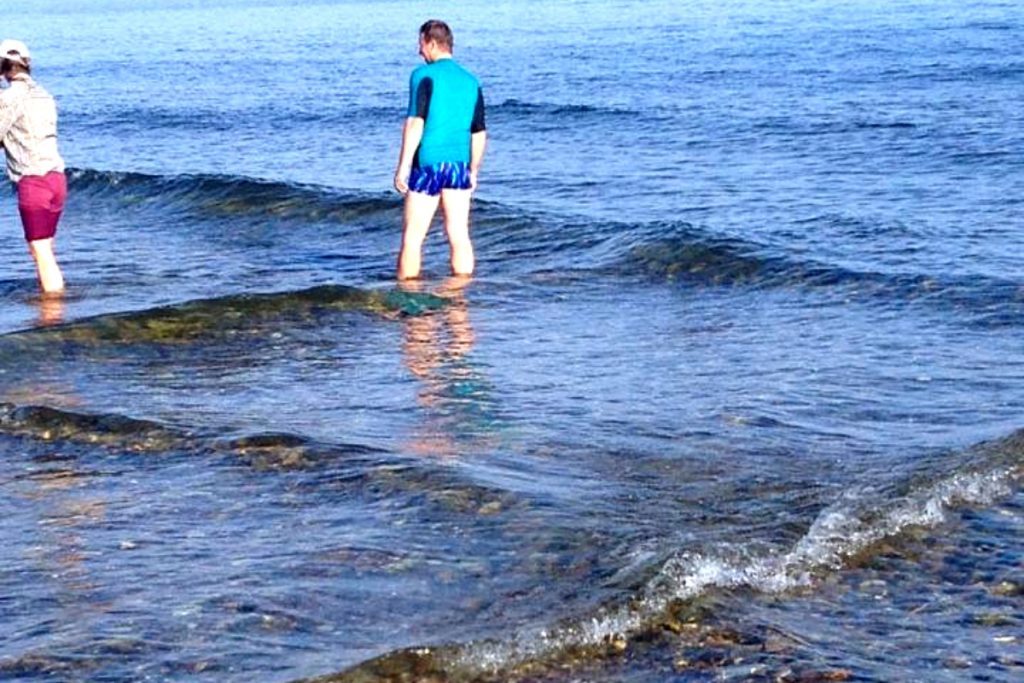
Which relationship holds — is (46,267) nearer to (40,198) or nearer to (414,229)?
(40,198)

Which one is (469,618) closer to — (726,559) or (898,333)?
(726,559)

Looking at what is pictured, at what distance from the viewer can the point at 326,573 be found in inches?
245

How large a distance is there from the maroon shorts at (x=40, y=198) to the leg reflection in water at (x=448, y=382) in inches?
96.6

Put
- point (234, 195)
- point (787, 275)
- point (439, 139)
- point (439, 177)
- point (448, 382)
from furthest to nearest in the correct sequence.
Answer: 1. point (234, 195)
2. point (787, 275)
3. point (439, 177)
4. point (439, 139)
5. point (448, 382)

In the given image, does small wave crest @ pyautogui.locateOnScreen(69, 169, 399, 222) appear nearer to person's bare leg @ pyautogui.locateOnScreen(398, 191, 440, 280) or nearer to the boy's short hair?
person's bare leg @ pyautogui.locateOnScreen(398, 191, 440, 280)

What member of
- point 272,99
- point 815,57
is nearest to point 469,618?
point 272,99

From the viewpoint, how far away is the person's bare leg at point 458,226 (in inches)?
466

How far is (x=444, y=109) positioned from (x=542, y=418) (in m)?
3.56

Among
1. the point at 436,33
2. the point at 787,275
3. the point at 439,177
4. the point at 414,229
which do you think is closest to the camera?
the point at 436,33

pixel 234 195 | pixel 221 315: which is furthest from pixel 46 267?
pixel 234 195

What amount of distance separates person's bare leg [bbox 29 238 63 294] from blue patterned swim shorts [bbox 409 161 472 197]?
102 inches

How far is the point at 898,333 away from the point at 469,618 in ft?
17.2

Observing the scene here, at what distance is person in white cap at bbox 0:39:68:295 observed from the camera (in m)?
11.0

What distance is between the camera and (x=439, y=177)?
38.4ft
